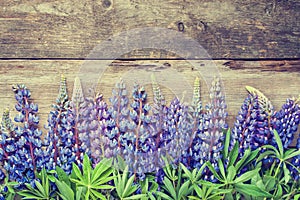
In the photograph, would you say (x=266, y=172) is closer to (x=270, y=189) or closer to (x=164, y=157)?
(x=270, y=189)

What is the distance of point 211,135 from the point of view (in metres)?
1.44

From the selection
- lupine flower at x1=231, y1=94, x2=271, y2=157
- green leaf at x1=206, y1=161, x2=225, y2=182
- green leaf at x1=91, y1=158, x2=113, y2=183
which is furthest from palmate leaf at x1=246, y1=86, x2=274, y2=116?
green leaf at x1=91, y1=158, x2=113, y2=183

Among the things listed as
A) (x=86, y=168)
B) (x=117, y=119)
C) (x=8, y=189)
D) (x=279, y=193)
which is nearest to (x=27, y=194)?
(x=8, y=189)

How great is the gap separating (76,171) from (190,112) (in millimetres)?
335

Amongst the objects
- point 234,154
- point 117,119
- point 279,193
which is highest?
point 117,119

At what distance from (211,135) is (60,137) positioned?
392 millimetres

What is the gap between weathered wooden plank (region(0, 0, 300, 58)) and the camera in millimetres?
1494

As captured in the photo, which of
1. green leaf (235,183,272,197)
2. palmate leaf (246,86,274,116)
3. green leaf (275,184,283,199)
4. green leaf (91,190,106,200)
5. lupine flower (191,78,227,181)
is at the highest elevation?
palmate leaf (246,86,274,116)

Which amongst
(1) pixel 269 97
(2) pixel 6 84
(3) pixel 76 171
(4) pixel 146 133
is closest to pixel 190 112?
(4) pixel 146 133

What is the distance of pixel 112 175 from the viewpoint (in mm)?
1447

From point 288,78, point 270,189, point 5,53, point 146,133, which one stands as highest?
point 5,53

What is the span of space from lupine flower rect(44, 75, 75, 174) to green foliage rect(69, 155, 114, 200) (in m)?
0.06

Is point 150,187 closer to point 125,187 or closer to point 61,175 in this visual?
point 125,187

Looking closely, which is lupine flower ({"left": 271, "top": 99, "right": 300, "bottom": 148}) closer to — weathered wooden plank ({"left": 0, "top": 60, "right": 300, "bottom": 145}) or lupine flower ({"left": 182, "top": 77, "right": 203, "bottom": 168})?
weathered wooden plank ({"left": 0, "top": 60, "right": 300, "bottom": 145})
